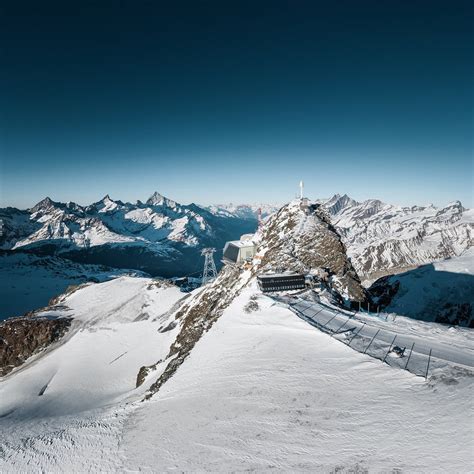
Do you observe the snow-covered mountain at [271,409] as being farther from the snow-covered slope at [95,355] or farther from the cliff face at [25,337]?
the cliff face at [25,337]

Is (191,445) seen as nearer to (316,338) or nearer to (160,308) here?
(316,338)

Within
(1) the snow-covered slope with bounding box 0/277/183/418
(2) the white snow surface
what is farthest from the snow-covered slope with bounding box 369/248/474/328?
(2) the white snow surface

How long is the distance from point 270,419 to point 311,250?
44.4m

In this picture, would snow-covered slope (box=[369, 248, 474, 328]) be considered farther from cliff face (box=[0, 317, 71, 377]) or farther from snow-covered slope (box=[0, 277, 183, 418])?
cliff face (box=[0, 317, 71, 377])

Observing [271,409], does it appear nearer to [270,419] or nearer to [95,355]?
[270,419]

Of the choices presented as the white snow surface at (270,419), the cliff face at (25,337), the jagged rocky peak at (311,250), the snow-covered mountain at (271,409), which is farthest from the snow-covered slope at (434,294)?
the cliff face at (25,337)

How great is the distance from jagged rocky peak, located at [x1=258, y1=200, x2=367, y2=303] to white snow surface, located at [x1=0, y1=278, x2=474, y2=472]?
50.9 ft

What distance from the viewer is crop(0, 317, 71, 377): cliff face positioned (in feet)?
287

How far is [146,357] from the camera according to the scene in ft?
218

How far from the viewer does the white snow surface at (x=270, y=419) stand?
17734 mm

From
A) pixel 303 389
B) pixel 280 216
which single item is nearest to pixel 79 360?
pixel 280 216

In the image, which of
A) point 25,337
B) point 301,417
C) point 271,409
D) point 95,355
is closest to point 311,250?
point 271,409

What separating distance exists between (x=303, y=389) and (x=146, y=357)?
5057cm

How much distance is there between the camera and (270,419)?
883 inches
